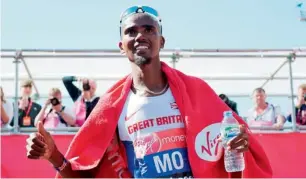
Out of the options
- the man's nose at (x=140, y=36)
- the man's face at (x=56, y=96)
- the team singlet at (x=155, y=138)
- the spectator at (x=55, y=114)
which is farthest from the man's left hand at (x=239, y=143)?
→ the man's face at (x=56, y=96)

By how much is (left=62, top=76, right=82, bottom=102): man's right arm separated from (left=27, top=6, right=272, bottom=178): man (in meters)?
2.76

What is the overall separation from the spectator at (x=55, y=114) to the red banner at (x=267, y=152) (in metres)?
0.28

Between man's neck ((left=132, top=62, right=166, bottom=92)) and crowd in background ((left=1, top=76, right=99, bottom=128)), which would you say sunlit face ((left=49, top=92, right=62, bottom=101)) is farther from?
man's neck ((left=132, top=62, right=166, bottom=92))

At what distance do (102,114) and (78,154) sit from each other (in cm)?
27

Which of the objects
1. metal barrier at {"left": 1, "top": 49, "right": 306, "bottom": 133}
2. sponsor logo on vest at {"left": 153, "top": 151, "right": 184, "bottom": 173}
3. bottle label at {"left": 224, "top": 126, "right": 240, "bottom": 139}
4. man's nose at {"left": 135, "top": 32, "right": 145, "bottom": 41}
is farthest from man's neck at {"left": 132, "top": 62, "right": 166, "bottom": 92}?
metal barrier at {"left": 1, "top": 49, "right": 306, "bottom": 133}

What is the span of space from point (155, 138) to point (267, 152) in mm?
3085

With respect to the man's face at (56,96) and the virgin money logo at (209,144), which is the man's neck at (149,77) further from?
the man's face at (56,96)

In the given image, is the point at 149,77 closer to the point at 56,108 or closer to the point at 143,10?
the point at 143,10

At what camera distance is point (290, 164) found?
559cm

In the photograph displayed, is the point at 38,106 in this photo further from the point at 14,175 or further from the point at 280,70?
the point at 280,70

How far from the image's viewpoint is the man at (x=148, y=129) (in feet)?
9.14

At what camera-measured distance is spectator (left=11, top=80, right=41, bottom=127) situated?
19.0 feet

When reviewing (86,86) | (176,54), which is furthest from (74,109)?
(176,54)

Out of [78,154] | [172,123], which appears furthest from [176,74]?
[78,154]
